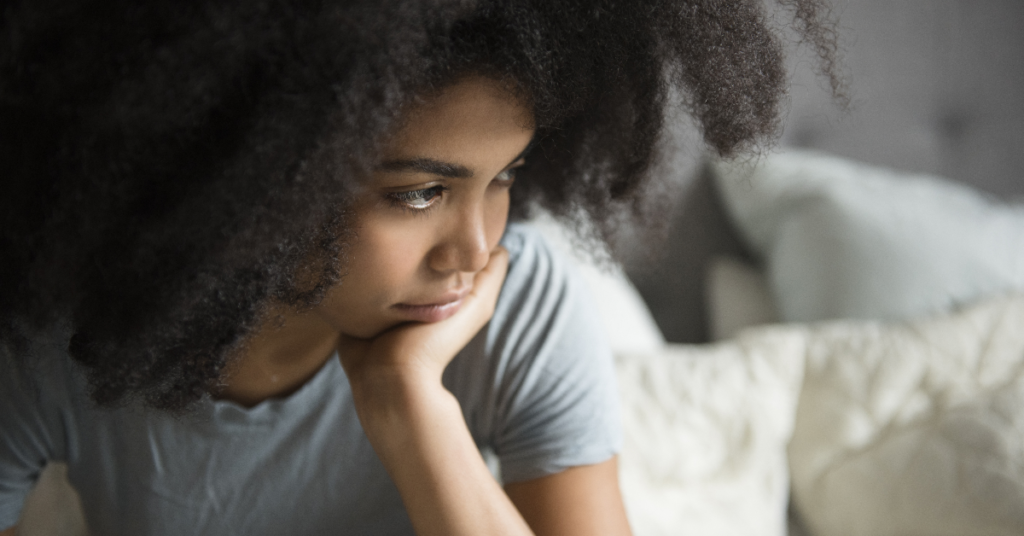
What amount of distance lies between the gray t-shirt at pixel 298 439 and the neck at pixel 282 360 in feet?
0.05

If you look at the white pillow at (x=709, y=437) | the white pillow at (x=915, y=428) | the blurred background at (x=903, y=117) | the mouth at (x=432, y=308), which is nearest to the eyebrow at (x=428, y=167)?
the mouth at (x=432, y=308)

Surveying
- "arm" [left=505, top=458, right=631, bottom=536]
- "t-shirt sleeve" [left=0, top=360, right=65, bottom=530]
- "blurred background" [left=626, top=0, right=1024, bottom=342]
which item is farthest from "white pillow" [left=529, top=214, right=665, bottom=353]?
"t-shirt sleeve" [left=0, top=360, right=65, bottom=530]

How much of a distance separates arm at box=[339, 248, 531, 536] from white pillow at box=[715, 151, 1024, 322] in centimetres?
→ 74

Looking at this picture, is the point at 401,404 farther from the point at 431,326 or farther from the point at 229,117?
the point at 229,117

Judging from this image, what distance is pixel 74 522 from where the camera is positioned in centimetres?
74

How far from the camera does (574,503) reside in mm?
708

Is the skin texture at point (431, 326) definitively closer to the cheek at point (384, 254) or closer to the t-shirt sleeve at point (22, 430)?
the cheek at point (384, 254)

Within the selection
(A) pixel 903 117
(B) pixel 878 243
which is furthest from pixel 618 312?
(A) pixel 903 117

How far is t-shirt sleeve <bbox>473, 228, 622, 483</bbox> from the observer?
73 centimetres

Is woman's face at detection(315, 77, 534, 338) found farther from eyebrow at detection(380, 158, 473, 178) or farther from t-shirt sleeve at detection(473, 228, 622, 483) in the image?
t-shirt sleeve at detection(473, 228, 622, 483)

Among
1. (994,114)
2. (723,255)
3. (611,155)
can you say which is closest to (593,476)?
A: (611,155)

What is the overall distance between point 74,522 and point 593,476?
56 cm

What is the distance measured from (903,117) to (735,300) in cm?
62

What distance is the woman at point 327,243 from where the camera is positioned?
0.41 metres
